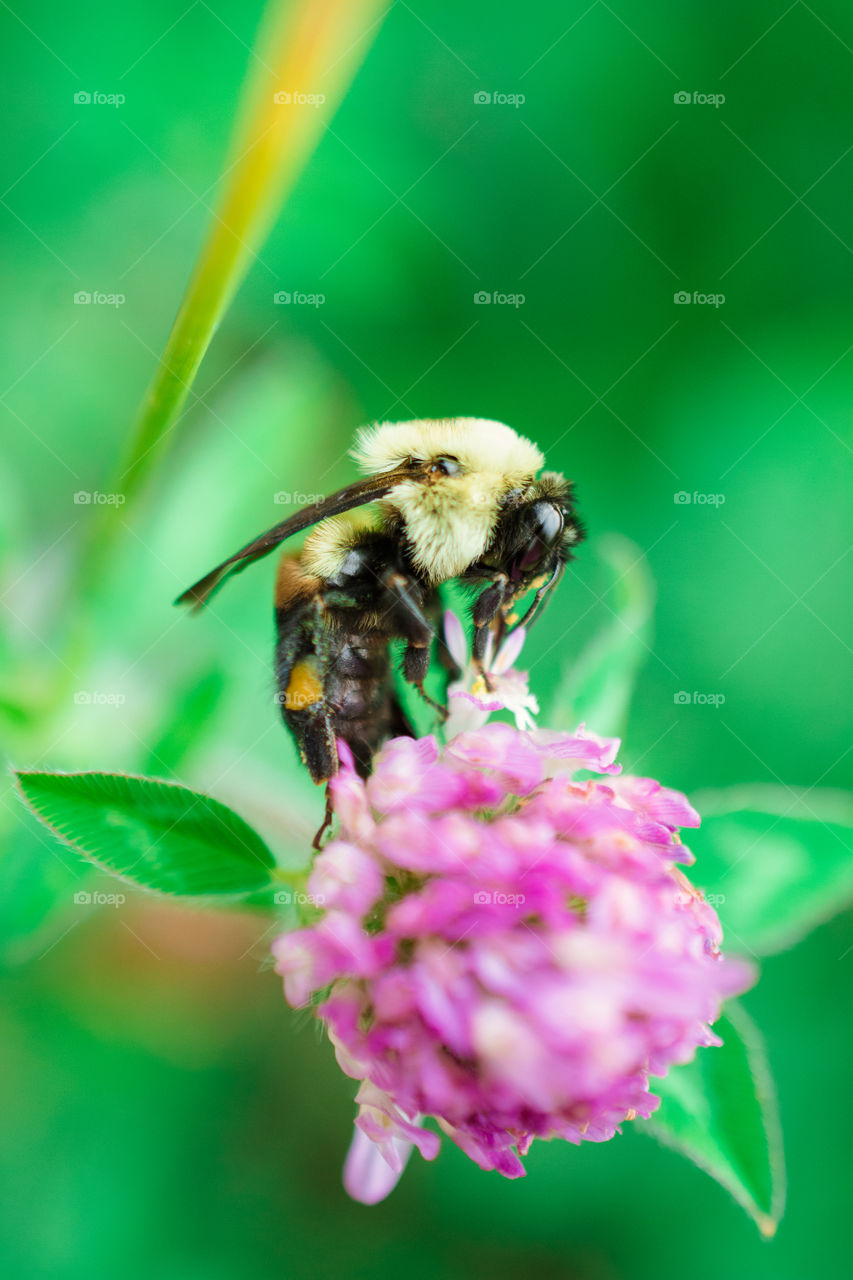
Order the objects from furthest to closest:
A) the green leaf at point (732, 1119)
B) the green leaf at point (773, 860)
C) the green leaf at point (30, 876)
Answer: the green leaf at point (30, 876) → the green leaf at point (773, 860) → the green leaf at point (732, 1119)

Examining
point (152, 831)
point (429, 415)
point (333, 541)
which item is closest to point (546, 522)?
point (333, 541)

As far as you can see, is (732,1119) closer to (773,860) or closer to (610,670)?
(773,860)

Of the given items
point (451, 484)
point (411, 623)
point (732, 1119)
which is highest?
point (451, 484)

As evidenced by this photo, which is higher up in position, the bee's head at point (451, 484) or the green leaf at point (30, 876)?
the bee's head at point (451, 484)

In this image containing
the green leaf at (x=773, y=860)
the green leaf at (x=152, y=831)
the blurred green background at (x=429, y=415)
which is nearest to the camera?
the green leaf at (x=152, y=831)

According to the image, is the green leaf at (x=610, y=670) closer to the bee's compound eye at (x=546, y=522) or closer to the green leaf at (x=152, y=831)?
the bee's compound eye at (x=546, y=522)

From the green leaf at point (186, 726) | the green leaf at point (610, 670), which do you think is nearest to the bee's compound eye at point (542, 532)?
the green leaf at point (610, 670)

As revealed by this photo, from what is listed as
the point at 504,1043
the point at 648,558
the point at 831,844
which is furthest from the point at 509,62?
the point at 504,1043
